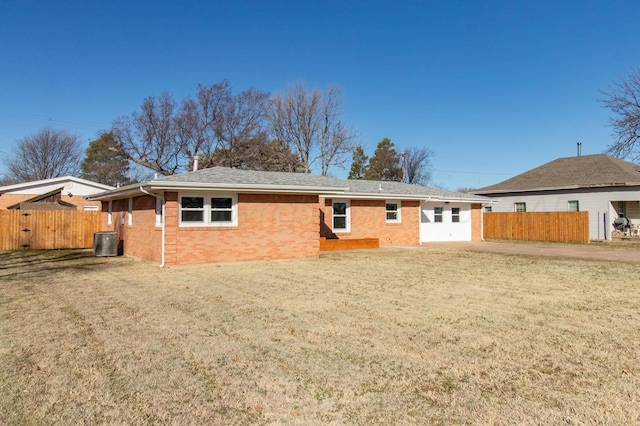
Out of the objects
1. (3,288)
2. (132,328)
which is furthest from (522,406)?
(3,288)

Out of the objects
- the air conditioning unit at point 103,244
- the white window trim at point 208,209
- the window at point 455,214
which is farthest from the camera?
the window at point 455,214

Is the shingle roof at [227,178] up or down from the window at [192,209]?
up

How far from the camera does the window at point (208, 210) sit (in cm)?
1320

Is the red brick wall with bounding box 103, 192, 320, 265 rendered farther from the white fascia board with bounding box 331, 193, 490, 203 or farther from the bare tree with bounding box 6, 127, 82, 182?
the bare tree with bounding box 6, 127, 82, 182

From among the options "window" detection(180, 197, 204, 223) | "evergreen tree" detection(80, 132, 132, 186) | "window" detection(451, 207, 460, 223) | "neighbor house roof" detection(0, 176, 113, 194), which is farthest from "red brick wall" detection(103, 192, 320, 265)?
"evergreen tree" detection(80, 132, 132, 186)

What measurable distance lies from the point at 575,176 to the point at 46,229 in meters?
31.3

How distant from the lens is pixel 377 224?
20.7 m

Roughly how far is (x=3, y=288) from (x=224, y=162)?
95.6 feet

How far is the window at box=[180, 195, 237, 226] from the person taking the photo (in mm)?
13203

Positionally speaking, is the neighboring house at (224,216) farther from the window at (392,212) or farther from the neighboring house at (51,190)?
the neighboring house at (51,190)

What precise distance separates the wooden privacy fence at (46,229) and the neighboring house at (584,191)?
24.9 meters

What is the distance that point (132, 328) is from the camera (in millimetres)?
5848

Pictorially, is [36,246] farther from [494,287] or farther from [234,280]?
[494,287]

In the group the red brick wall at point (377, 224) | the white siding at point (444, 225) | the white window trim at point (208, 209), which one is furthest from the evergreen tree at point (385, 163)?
the white window trim at point (208, 209)
